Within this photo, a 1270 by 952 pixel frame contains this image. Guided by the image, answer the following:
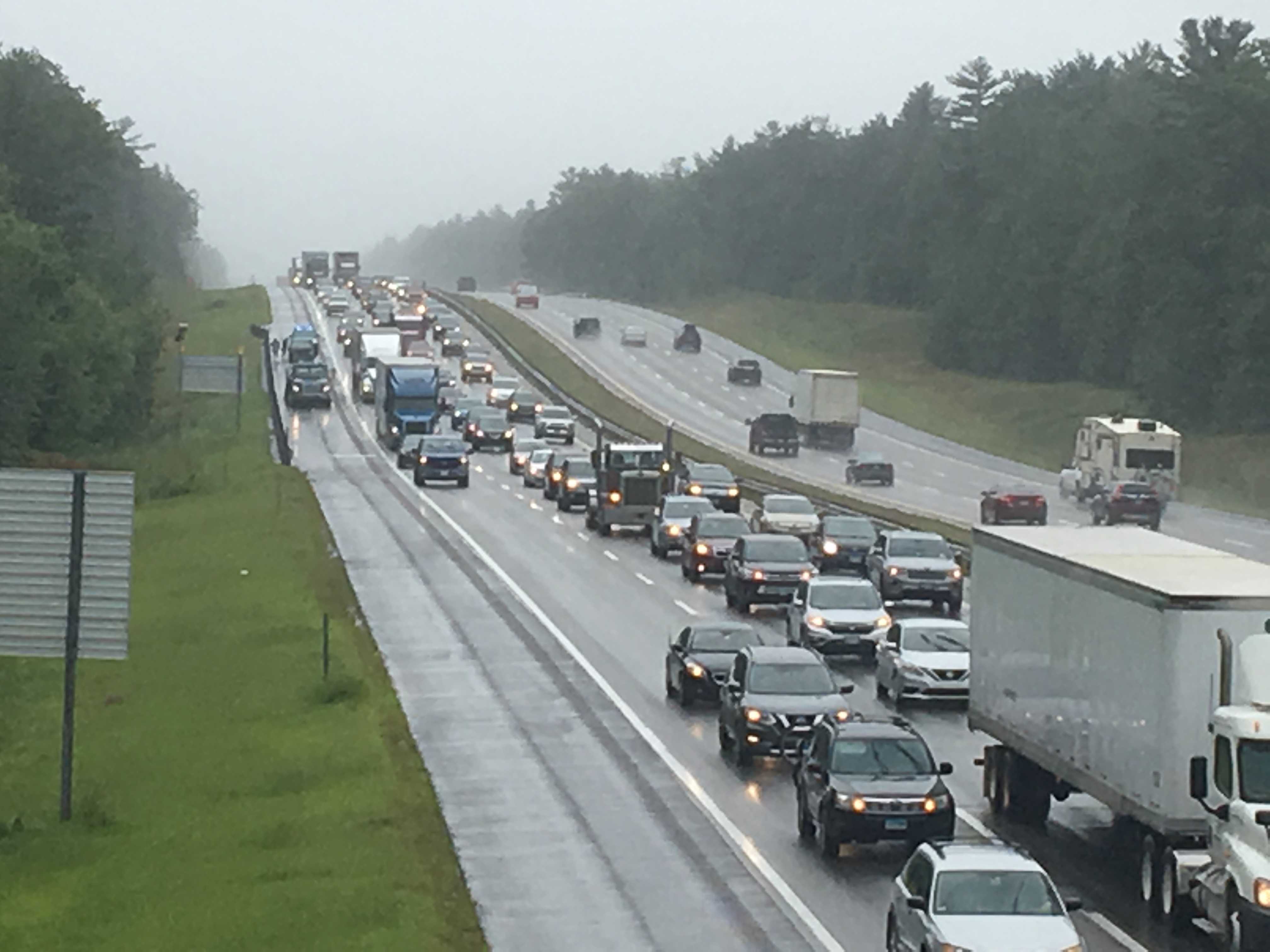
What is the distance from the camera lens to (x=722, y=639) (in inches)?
1371

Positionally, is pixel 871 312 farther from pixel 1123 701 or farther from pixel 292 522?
pixel 1123 701

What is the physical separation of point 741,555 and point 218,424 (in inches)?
2497

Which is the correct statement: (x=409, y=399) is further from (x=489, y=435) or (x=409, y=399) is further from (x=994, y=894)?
(x=994, y=894)

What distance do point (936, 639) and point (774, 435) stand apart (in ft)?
201

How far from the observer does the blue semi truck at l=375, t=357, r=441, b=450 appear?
303 ft

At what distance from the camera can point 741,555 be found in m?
46.9

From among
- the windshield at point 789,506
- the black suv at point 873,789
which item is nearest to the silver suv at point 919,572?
the windshield at point 789,506

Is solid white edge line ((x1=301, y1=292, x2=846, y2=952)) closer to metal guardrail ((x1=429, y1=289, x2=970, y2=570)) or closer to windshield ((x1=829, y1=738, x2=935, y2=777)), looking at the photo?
windshield ((x1=829, y1=738, x2=935, y2=777))

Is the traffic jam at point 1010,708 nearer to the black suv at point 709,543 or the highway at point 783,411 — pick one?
the black suv at point 709,543

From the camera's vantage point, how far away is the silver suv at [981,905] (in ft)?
55.6

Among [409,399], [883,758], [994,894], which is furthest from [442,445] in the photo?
[994,894]

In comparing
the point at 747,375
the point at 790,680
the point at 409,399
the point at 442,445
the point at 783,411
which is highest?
the point at 747,375

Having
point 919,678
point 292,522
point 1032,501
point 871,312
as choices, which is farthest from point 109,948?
point 871,312

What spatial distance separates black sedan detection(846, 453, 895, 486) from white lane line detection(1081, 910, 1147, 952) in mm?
62128
